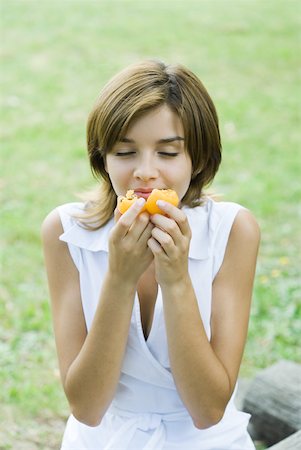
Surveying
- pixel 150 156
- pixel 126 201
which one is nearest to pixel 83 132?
pixel 150 156

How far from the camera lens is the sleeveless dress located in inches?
97.9

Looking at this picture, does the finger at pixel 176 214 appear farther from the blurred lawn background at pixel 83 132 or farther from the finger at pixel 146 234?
the blurred lawn background at pixel 83 132

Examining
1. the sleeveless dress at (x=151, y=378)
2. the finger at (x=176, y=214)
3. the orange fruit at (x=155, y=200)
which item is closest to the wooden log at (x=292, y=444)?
the sleeveless dress at (x=151, y=378)

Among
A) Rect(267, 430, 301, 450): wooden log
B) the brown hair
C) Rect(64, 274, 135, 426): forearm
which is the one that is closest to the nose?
the brown hair

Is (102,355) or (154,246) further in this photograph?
(102,355)

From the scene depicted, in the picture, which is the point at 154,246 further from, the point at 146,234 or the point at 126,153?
the point at 126,153

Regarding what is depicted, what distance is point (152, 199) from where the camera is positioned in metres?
2.18

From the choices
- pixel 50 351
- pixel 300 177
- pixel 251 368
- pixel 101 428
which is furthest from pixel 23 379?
pixel 300 177

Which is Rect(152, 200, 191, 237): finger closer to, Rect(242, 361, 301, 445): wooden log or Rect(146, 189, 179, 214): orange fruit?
Rect(146, 189, 179, 214): orange fruit

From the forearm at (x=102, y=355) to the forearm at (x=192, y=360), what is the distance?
13 cm

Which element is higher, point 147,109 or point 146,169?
point 147,109

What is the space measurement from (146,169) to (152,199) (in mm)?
141

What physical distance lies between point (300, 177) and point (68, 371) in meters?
5.20

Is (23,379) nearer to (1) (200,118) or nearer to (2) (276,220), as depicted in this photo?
(1) (200,118)
